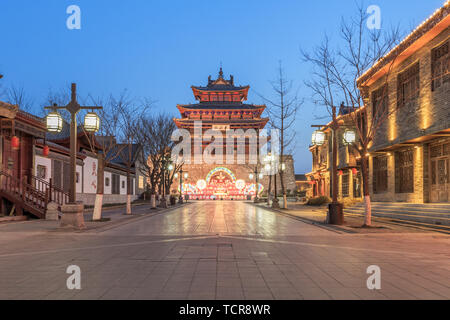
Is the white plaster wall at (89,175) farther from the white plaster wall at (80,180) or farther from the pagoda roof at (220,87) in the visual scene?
the pagoda roof at (220,87)

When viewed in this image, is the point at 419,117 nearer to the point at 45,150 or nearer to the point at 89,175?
the point at 45,150

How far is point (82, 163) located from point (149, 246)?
72.7 feet

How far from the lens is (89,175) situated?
107 ft

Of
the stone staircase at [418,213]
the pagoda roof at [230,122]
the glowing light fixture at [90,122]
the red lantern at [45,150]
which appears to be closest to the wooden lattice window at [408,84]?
the stone staircase at [418,213]

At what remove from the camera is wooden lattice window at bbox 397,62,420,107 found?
835 inches

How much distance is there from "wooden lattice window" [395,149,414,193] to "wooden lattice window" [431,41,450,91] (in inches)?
185

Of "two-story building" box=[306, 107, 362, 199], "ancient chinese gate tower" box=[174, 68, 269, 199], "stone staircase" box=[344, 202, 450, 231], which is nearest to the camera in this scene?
"stone staircase" box=[344, 202, 450, 231]

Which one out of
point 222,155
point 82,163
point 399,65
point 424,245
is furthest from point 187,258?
point 222,155

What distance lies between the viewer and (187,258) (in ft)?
28.7

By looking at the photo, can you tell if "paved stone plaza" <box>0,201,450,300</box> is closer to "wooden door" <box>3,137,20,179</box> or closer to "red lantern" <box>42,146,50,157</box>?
"wooden door" <box>3,137,20,179</box>

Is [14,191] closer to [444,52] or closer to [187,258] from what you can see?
[187,258]

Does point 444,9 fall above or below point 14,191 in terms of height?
above

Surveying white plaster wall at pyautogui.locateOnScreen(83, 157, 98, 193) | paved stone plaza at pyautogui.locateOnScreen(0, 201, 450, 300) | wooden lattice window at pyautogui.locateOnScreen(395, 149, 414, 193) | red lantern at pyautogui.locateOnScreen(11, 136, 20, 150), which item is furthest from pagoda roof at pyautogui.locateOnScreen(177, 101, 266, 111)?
paved stone plaza at pyautogui.locateOnScreen(0, 201, 450, 300)

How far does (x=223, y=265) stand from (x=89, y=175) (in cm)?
2697
